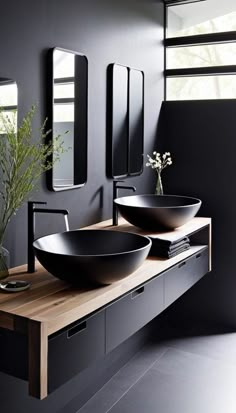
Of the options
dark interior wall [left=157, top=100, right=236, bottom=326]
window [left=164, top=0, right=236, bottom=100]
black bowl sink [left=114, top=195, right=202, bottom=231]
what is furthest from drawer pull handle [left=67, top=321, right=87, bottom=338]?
window [left=164, top=0, right=236, bottom=100]

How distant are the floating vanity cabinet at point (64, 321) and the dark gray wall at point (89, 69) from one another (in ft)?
1.63

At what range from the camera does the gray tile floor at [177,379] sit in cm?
271

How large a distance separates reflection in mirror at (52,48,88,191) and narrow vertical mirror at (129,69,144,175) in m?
0.60

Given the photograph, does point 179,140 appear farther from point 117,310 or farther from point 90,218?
point 117,310

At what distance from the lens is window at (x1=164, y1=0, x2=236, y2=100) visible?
3623mm

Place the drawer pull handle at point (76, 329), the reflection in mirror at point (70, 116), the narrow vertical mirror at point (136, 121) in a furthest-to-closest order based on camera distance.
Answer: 1. the narrow vertical mirror at point (136, 121)
2. the reflection in mirror at point (70, 116)
3. the drawer pull handle at point (76, 329)

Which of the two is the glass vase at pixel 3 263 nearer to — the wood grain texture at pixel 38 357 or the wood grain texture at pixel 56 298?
the wood grain texture at pixel 56 298

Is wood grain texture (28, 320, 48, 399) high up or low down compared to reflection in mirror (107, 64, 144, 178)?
down

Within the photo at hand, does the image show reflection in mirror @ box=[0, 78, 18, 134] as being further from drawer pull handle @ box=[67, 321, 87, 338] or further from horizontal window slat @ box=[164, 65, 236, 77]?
horizontal window slat @ box=[164, 65, 236, 77]

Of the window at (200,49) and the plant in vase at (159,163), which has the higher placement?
the window at (200,49)

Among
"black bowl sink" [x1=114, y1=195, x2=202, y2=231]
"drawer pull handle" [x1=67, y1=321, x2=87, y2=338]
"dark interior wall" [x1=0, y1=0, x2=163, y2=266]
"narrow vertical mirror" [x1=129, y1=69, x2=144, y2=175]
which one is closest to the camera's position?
"drawer pull handle" [x1=67, y1=321, x2=87, y2=338]

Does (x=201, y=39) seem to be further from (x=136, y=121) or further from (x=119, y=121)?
(x=119, y=121)

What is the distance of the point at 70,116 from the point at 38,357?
1.42 meters

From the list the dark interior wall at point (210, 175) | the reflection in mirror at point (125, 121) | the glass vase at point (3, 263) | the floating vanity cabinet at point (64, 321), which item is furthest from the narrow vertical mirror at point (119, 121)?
the glass vase at point (3, 263)
